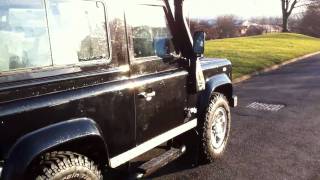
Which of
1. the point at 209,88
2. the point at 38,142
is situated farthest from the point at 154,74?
the point at 38,142

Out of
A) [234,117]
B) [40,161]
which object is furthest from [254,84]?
[40,161]

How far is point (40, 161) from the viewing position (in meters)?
3.11

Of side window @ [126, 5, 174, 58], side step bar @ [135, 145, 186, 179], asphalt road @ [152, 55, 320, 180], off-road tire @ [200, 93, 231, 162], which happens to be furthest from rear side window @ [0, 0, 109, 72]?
asphalt road @ [152, 55, 320, 180]

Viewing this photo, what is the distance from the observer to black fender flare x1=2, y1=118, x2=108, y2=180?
2.84 m

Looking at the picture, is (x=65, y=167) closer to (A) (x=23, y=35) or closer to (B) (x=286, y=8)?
(A) (x=23, y=35)

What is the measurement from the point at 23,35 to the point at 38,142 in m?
0.70

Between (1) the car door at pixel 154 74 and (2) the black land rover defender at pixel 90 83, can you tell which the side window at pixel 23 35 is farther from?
(1) the car door at pixel 154 74

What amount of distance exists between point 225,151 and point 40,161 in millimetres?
3572

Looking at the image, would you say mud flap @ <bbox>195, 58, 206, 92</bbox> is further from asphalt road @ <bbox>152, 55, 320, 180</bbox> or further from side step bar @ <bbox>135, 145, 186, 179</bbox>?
asphalt road @ <bbox>152, 55, 320, 180</bbox>

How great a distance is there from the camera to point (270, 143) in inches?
263

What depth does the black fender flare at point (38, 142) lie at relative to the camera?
2.84m

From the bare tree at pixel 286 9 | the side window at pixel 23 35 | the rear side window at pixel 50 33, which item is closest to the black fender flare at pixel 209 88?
the rear side window at pixel 50 33

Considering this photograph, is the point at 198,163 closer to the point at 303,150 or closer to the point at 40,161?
the point at 303,150

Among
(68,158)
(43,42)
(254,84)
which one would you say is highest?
(43,42)
